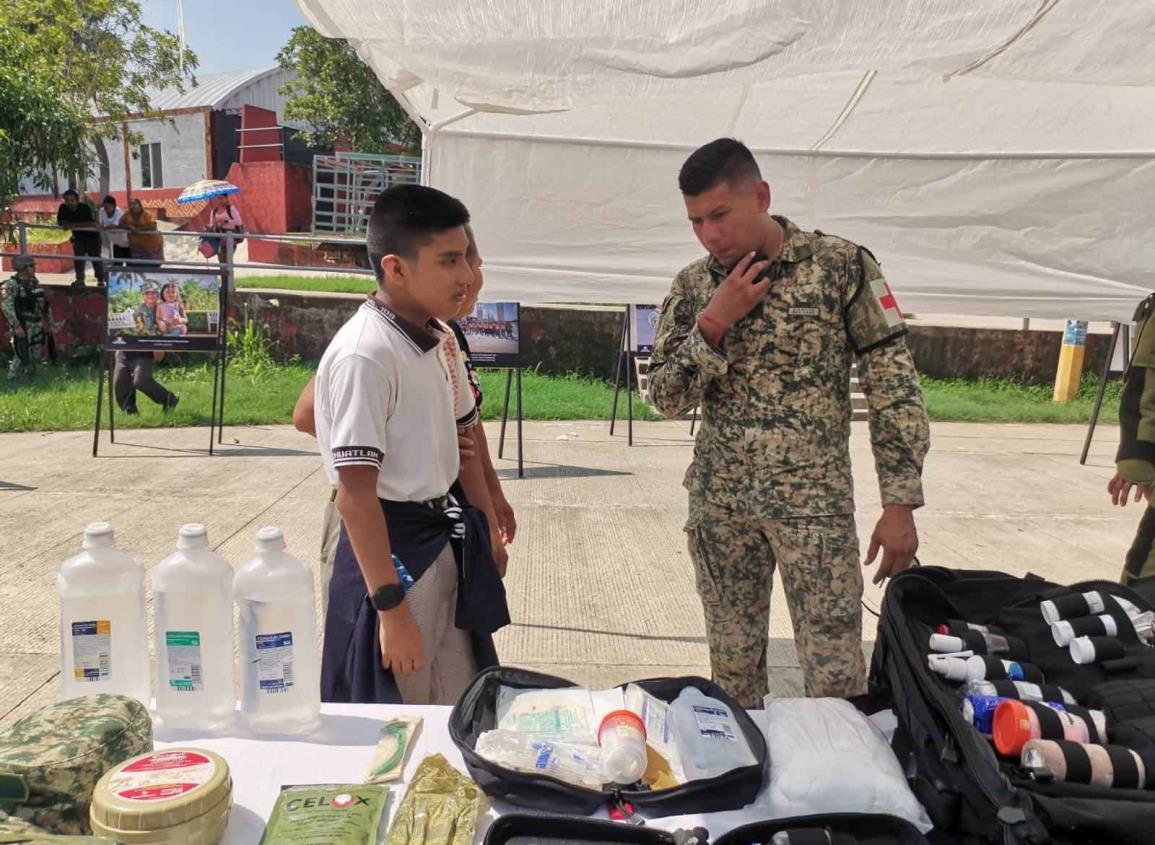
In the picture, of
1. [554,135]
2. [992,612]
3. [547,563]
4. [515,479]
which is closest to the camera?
[992,612]

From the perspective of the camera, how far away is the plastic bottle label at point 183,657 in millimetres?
1630

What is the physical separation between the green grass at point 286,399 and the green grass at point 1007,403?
0.5 inches

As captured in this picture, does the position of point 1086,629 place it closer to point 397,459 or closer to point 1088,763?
point 1088,763

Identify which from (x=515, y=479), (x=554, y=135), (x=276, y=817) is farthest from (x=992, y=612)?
(x=515, y=479)

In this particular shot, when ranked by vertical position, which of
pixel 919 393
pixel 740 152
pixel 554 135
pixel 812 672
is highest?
pixel 554 135

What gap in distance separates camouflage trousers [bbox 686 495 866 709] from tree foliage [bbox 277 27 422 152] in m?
21.5

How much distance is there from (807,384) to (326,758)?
5.06ft

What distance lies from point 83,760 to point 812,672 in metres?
1.81

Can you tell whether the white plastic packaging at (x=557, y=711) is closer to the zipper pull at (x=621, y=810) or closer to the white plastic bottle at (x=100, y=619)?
the zipper pull at (x=621, y=810)

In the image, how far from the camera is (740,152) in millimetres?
2281

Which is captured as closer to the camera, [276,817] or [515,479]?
[276,817]

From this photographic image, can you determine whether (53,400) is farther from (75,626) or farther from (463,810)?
(463,810)

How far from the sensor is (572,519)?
19.3ft

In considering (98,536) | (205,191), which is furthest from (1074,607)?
(205,191)
